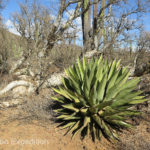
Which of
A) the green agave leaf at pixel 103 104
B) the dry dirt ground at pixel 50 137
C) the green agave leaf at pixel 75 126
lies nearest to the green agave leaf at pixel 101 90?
the green agave leaf at pixel 103 104

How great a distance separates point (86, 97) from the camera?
3.01 metres

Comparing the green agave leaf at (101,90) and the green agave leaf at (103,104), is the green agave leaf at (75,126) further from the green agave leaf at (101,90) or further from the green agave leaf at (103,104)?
→ the green agave leaf at (101,90)

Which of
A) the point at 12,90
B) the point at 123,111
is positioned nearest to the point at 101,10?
the point at 12,90

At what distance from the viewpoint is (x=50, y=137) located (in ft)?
9.16

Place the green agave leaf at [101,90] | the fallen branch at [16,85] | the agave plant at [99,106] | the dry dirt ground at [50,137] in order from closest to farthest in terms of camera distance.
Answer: the dry dirt ground at [50,137], the agave plant at [99,106], the green agave leaf at [101,90], the fallen branch at [16,85]

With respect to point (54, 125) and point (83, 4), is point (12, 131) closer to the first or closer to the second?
point (54, 125)

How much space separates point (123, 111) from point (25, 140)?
6.58ft

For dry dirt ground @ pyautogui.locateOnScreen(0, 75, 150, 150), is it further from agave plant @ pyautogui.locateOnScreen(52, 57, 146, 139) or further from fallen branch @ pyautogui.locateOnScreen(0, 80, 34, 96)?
fallen branch @ pyautogui.locateOnScreen(0, 80, 34, 96)

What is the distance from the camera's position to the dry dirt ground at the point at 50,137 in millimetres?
2578

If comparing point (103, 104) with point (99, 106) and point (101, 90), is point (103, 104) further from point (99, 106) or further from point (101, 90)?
point (101, 90)

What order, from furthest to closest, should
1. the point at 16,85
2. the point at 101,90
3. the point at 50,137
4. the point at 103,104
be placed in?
the point at 16,85 < the point at 101,90 < the point at 50,137 < the point at 103,104

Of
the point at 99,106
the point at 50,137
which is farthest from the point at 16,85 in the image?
the point at 99,106

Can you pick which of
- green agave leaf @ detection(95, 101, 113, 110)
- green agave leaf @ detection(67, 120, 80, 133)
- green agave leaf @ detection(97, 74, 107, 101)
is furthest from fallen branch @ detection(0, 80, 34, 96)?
green agave leaf @ detection(95, 101, 113, 110)

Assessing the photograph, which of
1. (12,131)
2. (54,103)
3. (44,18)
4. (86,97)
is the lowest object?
(12,131)
